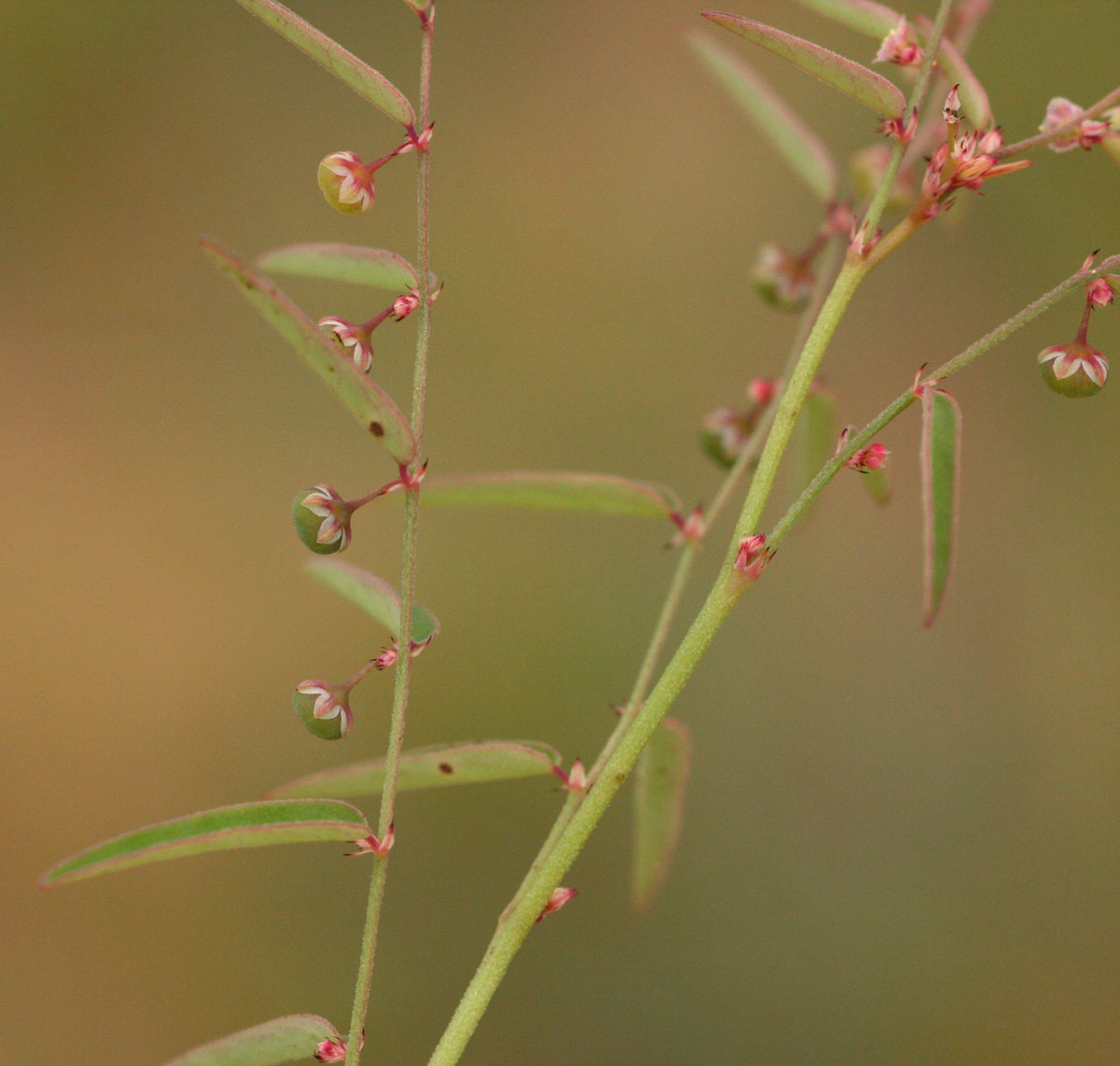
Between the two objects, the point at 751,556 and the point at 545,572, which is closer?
the point at 751,556

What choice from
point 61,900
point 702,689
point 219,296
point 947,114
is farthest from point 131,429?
point 947,114

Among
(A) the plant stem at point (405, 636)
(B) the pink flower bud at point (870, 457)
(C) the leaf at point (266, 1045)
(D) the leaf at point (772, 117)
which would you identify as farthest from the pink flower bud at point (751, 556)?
(D) the leaf at point (772, 117)

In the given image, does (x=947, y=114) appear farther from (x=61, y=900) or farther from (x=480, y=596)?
(x=61, y=900)

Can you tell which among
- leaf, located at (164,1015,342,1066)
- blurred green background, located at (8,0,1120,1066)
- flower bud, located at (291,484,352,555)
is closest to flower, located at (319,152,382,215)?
flower bud, located at (291,484,352,555)

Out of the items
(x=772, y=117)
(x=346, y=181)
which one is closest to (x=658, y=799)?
(x=346, y=181)

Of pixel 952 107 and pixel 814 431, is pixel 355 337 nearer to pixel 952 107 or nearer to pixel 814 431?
pixel 952 107

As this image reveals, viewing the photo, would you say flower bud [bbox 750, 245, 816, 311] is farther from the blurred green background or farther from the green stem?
the blurred green background
